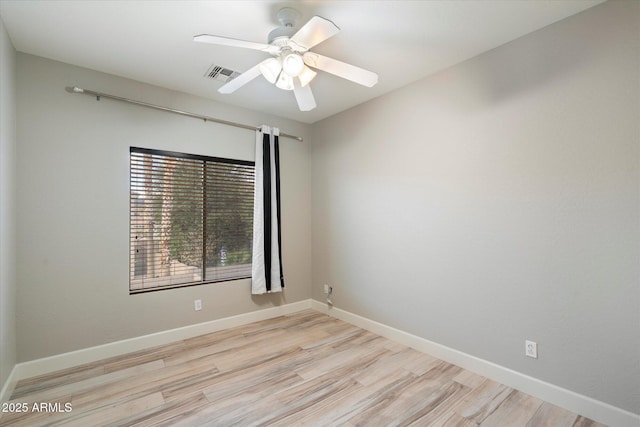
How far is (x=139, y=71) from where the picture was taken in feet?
8.81

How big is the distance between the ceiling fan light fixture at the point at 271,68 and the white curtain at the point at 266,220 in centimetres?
159

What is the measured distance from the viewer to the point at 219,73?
2.72 m

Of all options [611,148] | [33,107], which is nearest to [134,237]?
[33,107]

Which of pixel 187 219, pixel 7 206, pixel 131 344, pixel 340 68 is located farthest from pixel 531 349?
pixel 7 206

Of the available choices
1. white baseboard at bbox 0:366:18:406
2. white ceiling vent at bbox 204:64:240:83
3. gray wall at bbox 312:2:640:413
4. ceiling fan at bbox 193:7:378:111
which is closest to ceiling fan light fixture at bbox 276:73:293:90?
ceiling fan at bbox 193:7:378:111

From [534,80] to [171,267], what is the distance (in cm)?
363

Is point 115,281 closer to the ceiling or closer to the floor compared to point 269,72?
closer to the floor

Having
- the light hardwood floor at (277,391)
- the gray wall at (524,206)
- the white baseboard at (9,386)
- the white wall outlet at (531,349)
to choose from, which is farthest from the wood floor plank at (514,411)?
the white baseboard at (9,386)

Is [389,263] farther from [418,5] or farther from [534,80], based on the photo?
[418,5]

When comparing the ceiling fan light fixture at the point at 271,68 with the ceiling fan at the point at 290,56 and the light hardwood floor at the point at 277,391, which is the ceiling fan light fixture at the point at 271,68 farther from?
the light hardwood floor at the point at 277,391

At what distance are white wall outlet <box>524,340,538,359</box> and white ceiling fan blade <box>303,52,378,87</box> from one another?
2183mm

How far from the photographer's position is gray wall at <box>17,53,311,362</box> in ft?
7.81

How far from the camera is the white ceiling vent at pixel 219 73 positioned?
104 inches

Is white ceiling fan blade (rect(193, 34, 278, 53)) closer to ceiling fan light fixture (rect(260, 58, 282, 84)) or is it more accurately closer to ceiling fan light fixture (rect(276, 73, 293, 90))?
ceiling fan light fixture (rect(260, 58, 282, 84))
